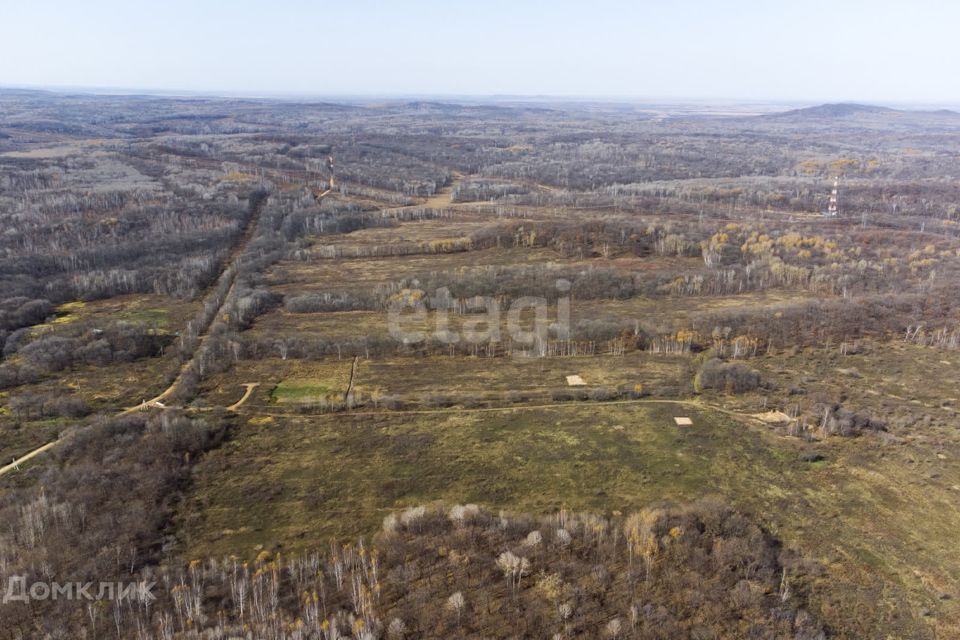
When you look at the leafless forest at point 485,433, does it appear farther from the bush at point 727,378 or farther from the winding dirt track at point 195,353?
the winding dirt track at point 195,353

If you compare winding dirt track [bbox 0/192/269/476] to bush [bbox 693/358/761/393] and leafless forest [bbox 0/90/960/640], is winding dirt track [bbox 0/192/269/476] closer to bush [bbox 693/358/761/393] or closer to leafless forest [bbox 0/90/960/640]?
leafless forest [bbox 0/90/960/640]

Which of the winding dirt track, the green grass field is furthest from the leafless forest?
the winding dirt track

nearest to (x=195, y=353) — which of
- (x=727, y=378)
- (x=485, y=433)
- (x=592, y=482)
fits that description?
(x=485, y=433)

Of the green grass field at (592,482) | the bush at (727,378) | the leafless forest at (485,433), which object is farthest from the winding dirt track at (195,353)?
the bush at (727,378)

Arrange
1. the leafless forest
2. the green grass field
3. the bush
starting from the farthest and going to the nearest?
the bush
the green grass field
the leafless forest

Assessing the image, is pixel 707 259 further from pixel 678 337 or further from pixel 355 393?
pixel 355 393

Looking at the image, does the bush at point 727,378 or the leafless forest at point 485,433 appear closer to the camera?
the leafless forest at point 485,433

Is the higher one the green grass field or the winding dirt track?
the winding dirt track

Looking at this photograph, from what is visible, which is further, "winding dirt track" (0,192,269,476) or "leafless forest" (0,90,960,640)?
"winding dirt track" (0,192,269,476)

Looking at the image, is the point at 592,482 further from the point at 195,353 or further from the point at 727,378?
the point at 195,353

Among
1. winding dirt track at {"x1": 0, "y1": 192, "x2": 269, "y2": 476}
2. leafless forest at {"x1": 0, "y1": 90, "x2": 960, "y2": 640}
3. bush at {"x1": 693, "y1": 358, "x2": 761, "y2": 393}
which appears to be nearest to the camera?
leafless forest at {"x1": 0, "y1": 90, "x2": 960, "y2": 640}

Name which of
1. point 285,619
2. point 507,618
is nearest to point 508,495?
point 507,618
